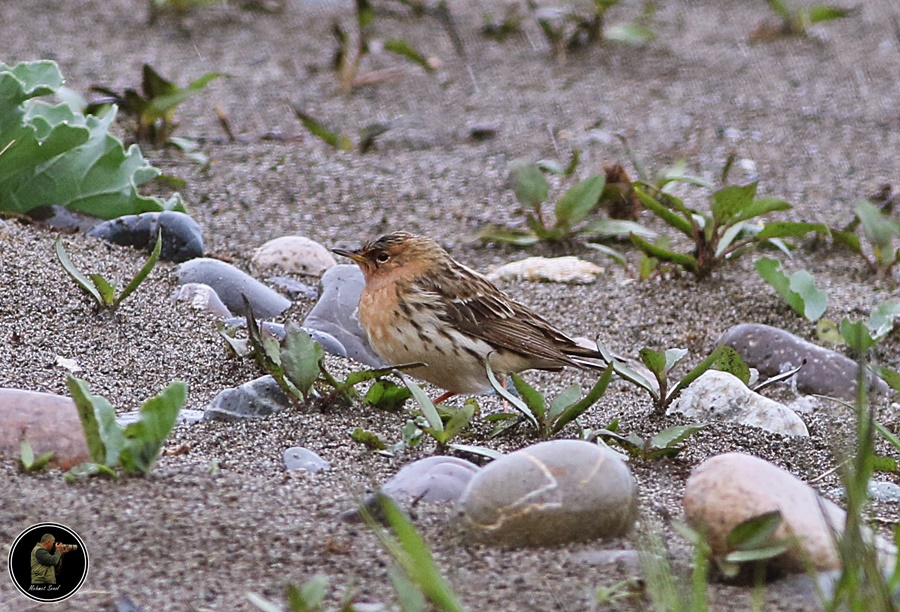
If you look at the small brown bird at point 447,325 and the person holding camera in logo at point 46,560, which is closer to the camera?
the person holding camera in logo at point 46,560

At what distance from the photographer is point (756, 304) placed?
19.6 ft

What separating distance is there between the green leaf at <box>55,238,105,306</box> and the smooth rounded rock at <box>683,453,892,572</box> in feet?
8.15

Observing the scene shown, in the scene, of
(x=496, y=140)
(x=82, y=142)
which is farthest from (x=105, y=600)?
(x=496, y=140)

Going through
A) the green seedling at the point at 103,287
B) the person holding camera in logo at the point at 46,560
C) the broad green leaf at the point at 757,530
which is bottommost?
the green seedling at the point at 103,287

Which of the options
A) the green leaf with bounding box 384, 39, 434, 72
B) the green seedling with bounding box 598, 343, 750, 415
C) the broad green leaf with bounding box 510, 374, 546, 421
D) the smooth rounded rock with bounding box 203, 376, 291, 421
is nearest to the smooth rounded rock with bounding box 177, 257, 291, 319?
the smooth rounded rock with bounding box 203, 376, 291, 421

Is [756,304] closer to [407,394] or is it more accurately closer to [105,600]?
[407,394]

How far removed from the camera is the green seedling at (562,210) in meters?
6.41

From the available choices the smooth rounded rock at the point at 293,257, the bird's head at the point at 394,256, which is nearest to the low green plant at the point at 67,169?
the smooth rounded rock at the point at 293,257

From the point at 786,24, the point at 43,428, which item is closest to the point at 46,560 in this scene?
the point at 43,428

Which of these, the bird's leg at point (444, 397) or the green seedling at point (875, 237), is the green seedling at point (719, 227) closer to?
the green seedling at point (875, 237)

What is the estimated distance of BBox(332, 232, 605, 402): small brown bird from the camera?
467 centimetres

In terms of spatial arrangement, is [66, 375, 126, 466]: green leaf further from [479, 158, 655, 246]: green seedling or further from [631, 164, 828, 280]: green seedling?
[479, 158, 655, 246]: green seedling

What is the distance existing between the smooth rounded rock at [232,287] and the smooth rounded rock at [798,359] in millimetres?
1898

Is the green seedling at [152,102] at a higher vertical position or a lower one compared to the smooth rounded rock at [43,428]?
lower
